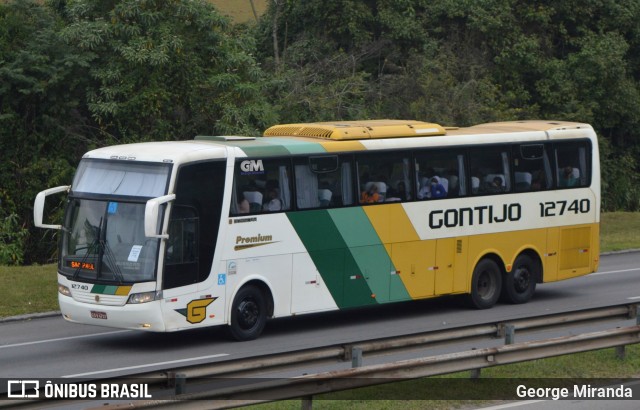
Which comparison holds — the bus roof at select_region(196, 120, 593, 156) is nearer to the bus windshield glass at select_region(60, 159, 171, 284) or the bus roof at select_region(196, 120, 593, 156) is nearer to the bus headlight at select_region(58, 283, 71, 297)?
the bus windshield glass at select_region(60, 159, 171, 284)

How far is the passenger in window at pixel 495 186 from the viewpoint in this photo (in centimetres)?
2056

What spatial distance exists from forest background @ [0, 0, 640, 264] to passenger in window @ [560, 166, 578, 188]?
10352 millimetres

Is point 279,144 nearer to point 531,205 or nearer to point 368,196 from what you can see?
point 368,196

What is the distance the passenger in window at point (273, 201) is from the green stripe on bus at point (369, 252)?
1036 mm

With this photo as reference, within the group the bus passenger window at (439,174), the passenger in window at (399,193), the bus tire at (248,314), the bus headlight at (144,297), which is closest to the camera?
the bus headlight at (144,297)

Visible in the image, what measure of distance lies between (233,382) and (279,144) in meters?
7.63

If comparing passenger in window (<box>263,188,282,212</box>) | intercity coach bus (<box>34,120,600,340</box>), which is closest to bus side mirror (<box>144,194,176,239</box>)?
intercity coach bus (<box>34,120,600,340</box>)

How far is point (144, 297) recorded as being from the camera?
16.0 metres

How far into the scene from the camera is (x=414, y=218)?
19375 mm

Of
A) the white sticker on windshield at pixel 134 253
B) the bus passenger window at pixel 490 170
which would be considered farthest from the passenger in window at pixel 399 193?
the white sticker on windshield at pixel 134 253

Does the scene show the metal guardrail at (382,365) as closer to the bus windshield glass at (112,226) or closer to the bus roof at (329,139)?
the bus windshield glass at (112,226)

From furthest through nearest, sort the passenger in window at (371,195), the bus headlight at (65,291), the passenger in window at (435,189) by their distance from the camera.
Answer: the passenger in window at (435,189) → the passenger in window at (371,195) → the bus headlight at (65,291)

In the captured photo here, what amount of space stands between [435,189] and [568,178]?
347 centimetres

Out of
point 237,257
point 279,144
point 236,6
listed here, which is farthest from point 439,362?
point 236,6
